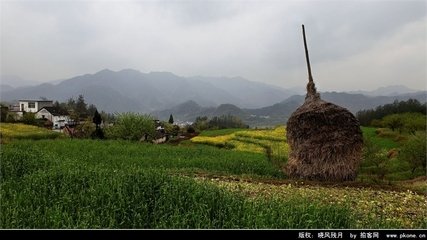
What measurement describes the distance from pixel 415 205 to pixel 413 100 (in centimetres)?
3916

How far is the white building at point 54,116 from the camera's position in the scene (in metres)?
36.1

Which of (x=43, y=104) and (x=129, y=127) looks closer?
(x=129, y=127)

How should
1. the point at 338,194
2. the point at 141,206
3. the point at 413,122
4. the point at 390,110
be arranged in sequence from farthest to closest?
the point at 390,110
the point at 413,122
the point at 338,194
the point at 141,206

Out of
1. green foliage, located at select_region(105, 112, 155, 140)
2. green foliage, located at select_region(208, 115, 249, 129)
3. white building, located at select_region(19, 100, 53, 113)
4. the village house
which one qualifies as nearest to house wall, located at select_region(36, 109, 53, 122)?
the village house

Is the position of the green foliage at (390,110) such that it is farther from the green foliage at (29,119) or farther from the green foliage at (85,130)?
the green foliage at (29,119)

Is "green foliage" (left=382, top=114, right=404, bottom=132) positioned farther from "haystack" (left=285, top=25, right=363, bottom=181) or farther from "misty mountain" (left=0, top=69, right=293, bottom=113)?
"misty mountain" (left=0, top=69, right=293, bottom=113)

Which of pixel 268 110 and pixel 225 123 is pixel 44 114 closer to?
pixel 225 123

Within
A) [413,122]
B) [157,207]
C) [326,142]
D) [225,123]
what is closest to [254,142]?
[413,122]

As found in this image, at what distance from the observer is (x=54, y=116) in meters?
37.9

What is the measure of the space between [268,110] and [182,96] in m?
46.4

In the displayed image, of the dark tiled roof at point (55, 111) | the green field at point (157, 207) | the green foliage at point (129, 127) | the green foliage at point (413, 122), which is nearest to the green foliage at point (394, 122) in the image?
the green foliage at point (413, 122)

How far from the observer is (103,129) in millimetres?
34719

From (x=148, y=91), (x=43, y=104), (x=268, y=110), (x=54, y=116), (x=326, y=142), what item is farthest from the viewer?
(x=148, y=91)

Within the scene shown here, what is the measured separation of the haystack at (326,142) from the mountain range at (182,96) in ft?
121
